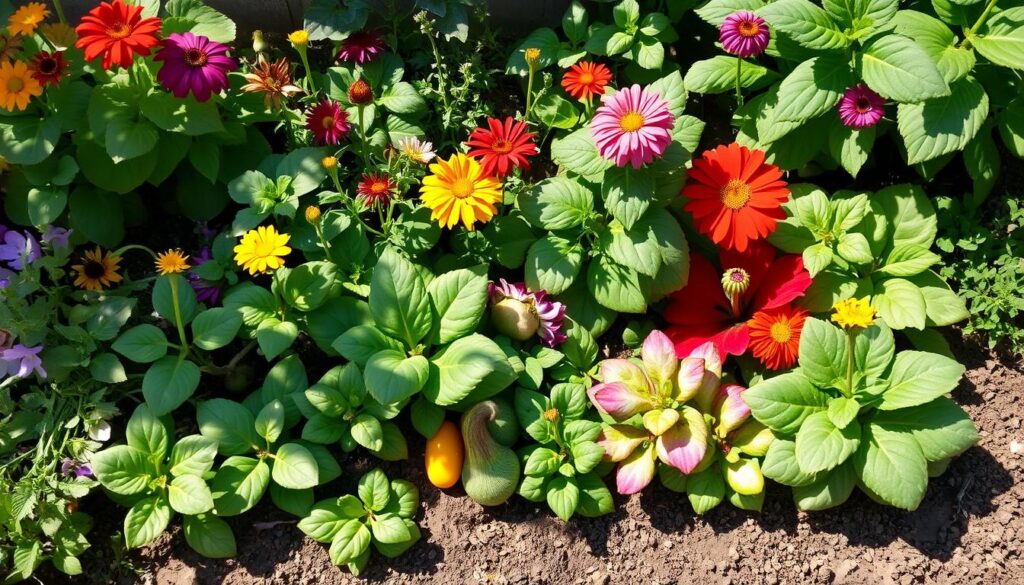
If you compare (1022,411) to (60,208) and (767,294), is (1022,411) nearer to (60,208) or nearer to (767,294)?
(767,294)

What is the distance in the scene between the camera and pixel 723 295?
8.24ft

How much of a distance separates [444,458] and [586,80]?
1.15m

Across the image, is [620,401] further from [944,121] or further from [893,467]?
[944,121]

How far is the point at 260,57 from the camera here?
7.67 feet

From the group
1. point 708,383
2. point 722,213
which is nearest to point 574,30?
point 722,213

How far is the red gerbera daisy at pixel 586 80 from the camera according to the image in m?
2.40

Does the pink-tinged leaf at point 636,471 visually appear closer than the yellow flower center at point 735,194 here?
Yes

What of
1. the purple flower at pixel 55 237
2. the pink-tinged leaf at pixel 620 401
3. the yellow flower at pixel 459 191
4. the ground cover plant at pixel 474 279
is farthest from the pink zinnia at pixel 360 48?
the pink-tinged leaf at pixel 620 401

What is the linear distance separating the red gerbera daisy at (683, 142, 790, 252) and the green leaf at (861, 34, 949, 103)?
345mm

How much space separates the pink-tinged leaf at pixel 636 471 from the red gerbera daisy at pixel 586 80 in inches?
40.6

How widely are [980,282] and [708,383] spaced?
893mm

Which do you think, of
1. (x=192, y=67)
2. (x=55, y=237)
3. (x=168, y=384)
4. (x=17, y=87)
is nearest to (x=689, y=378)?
(x=168, y=384)

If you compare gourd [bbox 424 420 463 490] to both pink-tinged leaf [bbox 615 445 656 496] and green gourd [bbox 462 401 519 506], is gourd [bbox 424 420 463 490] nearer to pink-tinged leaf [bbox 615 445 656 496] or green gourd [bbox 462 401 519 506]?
green gourd [bbox 462 401 519 506]

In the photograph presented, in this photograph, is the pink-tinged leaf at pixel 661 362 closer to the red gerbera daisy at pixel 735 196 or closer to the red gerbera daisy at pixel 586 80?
the red gerbera daisy at pixel 735 196
